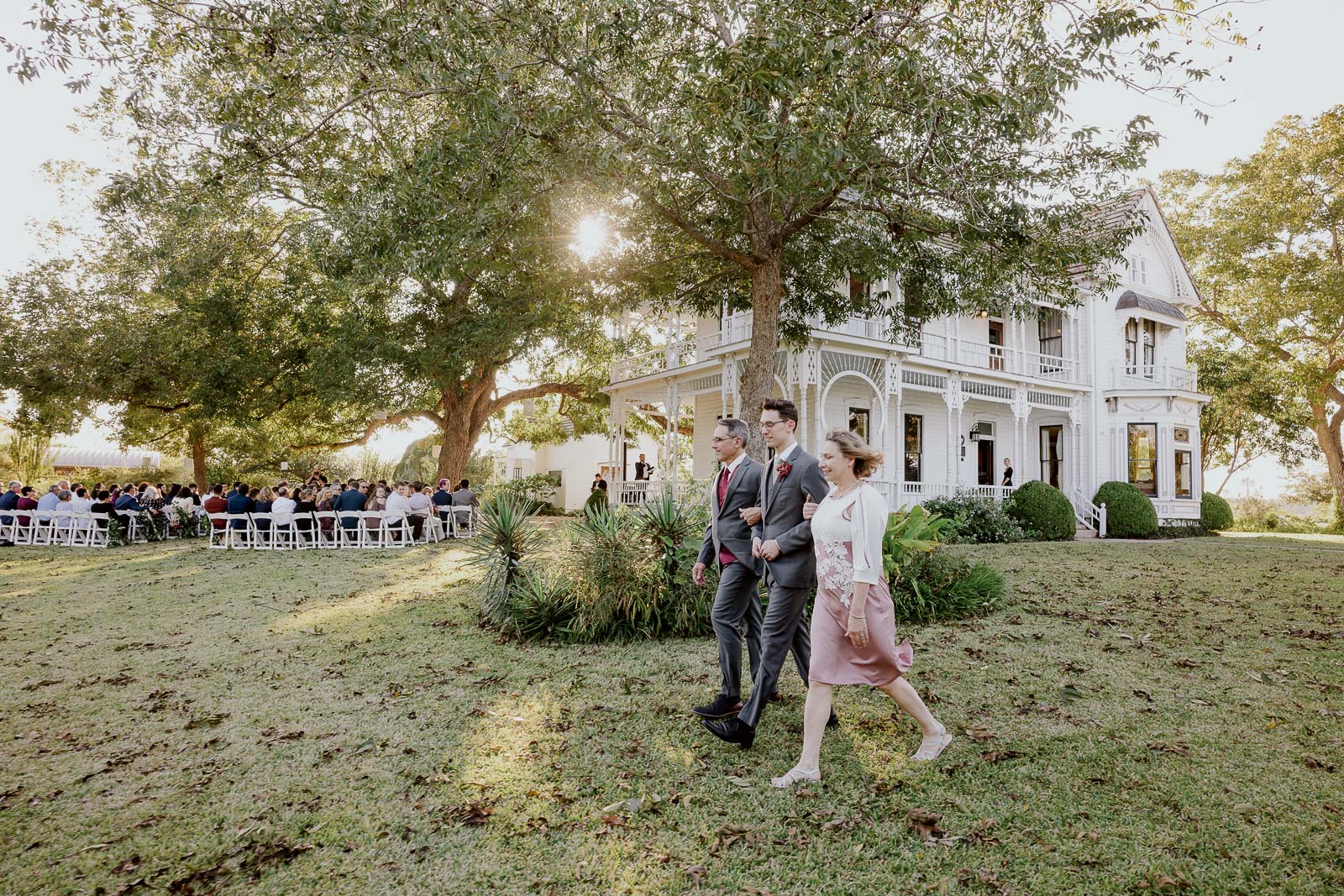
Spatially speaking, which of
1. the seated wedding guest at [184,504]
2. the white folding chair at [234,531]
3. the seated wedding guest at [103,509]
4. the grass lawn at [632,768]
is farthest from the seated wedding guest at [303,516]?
the grass lawn at [632,768]

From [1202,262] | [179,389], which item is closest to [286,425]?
[179,389]

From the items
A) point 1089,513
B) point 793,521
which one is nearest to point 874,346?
point 1089,513

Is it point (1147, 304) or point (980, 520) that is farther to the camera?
point (1147, 304)

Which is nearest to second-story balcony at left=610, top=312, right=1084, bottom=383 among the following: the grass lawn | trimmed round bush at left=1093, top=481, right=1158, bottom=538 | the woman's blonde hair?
trimmed round bush at left=1093, top=481, right=1158, bottom=538

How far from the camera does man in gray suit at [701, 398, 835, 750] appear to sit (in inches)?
168

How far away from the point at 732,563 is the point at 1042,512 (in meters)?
16.3

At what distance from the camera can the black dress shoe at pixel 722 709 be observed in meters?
4.71

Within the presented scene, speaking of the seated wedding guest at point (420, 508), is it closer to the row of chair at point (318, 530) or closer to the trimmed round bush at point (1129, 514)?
the row of chair at point (318, 530)

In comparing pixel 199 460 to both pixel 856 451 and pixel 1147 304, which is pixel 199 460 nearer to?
pixel 856 451

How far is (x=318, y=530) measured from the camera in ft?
53.6

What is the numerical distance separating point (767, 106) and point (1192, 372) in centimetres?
2223

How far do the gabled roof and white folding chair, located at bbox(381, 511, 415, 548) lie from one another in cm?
2252

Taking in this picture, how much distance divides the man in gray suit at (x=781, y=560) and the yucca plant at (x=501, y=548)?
390 centimetres

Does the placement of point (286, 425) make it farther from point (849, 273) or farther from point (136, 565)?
point (849, 273)
